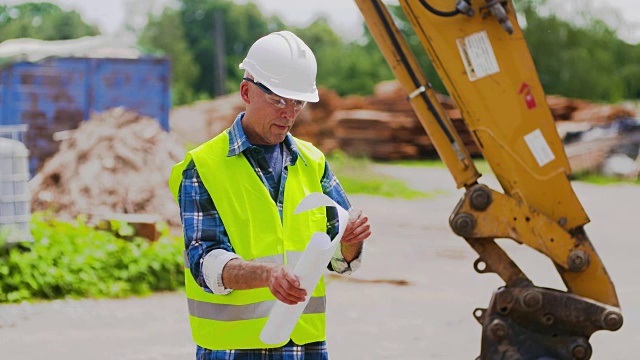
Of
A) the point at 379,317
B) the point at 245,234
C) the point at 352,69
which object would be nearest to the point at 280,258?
the point at 245,234

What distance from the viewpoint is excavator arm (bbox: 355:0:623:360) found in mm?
5789

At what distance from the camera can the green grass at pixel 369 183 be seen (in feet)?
61.8

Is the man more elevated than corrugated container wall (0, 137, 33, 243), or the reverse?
the man

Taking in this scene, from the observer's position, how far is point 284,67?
3250mm

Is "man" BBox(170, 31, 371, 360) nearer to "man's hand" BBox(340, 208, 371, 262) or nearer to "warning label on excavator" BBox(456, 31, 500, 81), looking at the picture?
"man's hand" BBox(340, 208, 371, 262)

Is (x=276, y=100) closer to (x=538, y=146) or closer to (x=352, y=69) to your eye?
(x=538, y=146)

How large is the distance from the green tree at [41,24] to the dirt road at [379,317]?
3804 centimetres

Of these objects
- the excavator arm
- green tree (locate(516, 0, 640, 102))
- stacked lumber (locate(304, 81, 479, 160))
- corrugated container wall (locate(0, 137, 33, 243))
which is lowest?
green tree (locate(516, 0, 640, 102))

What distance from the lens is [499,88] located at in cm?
580

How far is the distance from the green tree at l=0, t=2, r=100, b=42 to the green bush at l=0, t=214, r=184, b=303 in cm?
3882

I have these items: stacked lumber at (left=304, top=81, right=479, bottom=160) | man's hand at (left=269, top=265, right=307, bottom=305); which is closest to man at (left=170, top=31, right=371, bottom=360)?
man's hand at (left=269, top=265, right=307, bottom=305)

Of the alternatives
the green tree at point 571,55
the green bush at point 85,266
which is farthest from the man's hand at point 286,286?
the green tree at point 571,55

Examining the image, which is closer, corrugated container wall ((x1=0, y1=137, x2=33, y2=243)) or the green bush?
the green bush

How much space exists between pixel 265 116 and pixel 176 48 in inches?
2049
